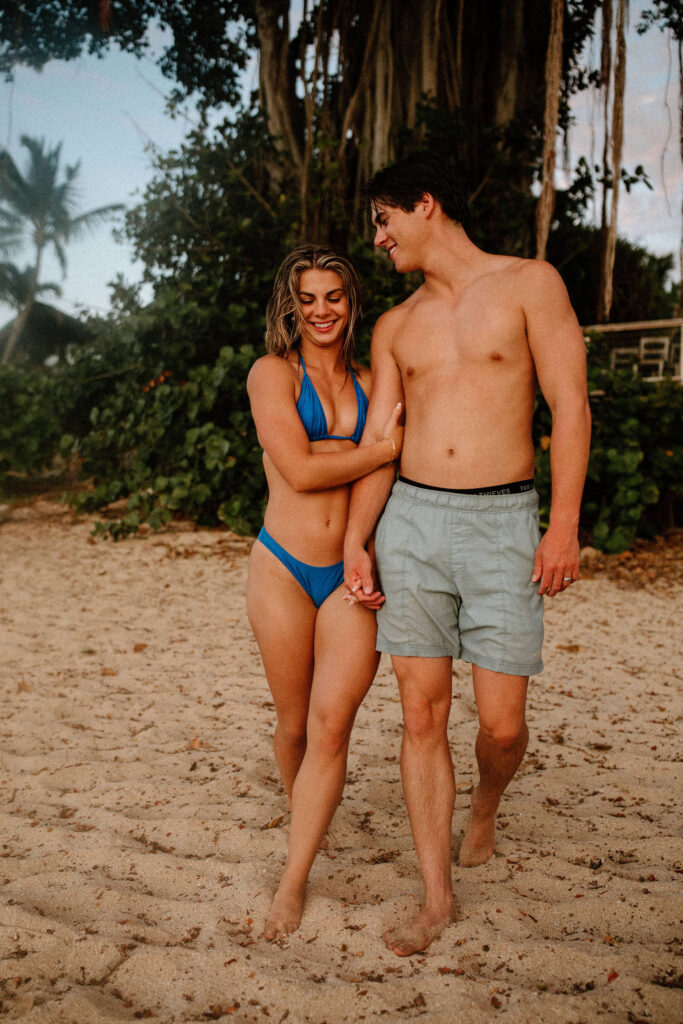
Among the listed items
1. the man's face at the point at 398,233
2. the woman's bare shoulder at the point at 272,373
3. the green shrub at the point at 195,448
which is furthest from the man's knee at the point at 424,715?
the green shrub at the point at 195,448

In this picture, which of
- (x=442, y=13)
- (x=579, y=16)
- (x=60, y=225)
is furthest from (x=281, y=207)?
(x=60, y=225)

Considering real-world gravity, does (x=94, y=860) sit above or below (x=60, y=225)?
below

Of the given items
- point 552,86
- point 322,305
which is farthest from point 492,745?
point 552,86

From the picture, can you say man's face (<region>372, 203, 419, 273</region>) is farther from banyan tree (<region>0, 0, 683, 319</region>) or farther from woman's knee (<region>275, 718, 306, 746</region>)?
banyan tree (<region>0, 0, 683, 319</region>)

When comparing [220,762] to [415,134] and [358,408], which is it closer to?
[358,408]

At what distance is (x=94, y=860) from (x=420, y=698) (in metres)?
1.21

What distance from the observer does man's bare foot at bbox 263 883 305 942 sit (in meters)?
2.08

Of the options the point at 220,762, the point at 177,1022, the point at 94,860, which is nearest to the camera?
the point at 177,1022

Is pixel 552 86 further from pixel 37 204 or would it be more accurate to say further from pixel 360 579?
pixel 37 204

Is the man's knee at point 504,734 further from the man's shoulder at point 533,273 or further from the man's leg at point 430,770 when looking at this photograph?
the man's shoulder at point 533,273

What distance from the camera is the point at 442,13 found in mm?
7645

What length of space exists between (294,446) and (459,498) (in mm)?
488

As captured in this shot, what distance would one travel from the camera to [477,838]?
2438 mm

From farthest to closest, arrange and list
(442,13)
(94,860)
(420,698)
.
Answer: (442,13), (94,860), (420,698)
